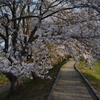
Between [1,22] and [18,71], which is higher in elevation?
[1,22]

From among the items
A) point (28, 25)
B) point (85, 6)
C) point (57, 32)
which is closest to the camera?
point (85, 6)

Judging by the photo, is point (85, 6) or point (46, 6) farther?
point (46, 6)

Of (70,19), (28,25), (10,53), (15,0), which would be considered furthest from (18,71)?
(28,25)

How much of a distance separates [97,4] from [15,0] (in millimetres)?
4169

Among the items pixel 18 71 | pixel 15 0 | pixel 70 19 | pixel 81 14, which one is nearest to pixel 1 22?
pixel 15 0

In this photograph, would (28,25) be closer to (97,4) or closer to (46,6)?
(46,6)

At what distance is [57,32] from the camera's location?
307 inches

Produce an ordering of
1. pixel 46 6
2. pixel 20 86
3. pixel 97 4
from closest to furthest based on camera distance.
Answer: pixel 97 4 < pixel 46 6 < pixel 20 86

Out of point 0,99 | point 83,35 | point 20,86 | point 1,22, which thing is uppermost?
point 1,22

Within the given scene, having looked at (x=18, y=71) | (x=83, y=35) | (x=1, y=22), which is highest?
(x=1, y=22)

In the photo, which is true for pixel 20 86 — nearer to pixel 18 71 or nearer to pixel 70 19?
pixel 18 71

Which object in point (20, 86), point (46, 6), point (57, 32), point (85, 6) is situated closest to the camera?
point (85, 6)

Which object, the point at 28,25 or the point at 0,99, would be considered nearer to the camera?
the point at 0,99

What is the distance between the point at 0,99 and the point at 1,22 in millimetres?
5979
